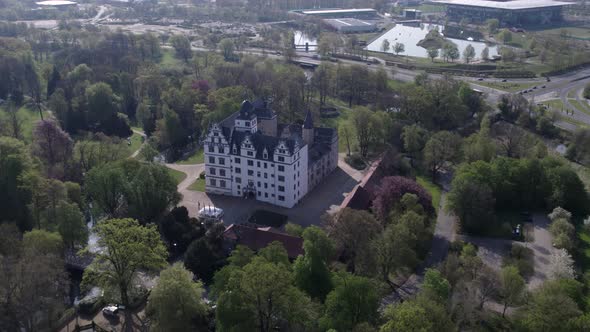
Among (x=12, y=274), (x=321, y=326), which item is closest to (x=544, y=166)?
(x=321, y=326)

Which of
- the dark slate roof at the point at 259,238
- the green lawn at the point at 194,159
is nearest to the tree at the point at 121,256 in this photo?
the dark slate roof at the point at 259,238

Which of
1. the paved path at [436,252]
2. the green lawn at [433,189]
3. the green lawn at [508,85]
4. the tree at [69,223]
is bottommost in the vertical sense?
the green lawn at [433,189]

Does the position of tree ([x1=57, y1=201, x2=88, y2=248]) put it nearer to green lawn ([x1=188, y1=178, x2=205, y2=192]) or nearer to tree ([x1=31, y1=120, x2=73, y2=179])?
green lawn ([x1=188, y1=178, x2=205, y2=192])

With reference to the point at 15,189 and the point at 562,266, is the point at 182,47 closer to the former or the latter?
the point at 15,189

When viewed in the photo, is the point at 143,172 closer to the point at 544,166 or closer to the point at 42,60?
the point at 544,166

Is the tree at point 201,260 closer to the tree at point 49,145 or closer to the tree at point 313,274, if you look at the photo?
the tree at point 313,274
